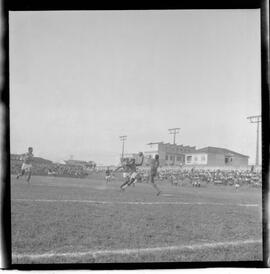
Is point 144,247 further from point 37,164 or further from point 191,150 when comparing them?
point 37,164

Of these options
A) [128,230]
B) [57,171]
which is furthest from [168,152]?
[57,171]

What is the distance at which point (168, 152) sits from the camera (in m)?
6.51

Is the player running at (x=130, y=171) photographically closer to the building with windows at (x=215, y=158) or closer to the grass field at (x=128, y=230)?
the grass field at (x=128, y=230)

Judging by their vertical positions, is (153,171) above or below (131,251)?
above

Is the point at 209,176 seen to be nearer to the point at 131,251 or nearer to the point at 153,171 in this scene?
the point at 153,171

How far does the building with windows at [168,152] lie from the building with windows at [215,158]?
0.16 metres

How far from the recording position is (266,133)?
3949 mm

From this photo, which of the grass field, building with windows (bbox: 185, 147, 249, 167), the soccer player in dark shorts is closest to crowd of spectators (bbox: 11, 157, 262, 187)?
the soccer player in dark shorts

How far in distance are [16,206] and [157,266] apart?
8.82 feet

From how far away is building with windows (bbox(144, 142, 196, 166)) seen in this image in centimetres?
613

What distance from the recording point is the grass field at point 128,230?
3709 millimetres

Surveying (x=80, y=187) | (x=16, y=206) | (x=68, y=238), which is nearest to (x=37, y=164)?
(x=80, y=187)

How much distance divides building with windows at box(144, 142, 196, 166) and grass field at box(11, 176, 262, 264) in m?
0.78

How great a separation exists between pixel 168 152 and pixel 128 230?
238 centimetres
